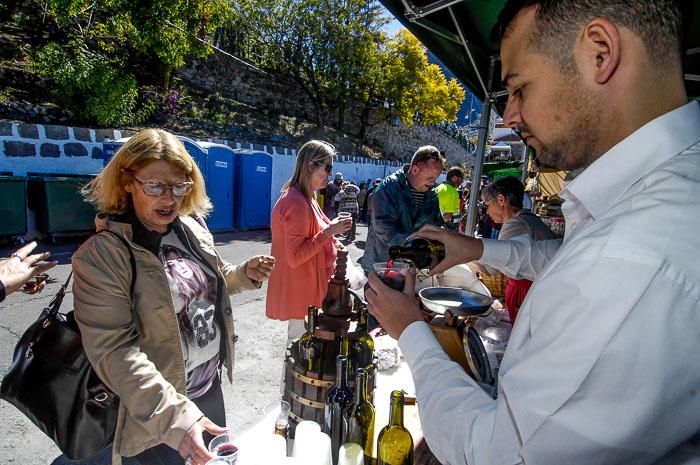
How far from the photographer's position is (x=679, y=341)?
620 millimetres

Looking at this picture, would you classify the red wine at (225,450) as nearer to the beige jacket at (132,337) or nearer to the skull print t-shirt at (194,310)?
the beige jacket at (132,337)

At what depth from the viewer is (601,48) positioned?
0.88 m

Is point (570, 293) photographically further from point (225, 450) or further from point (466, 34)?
point (466, 34)

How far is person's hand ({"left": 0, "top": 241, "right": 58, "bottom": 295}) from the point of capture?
169cm

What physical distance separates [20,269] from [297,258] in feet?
5.58

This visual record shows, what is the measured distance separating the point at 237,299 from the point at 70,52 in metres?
11.1

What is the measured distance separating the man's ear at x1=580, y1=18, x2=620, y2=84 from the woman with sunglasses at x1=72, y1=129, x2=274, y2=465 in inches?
63.6

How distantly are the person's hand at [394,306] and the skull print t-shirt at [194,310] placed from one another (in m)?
0.98

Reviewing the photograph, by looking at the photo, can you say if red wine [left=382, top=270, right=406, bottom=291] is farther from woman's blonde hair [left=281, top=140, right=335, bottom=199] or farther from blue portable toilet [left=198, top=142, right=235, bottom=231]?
blue portable toilet [left=198, top=142, right=235, bottom=231]

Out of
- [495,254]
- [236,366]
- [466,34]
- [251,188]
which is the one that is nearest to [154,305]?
[495,254]

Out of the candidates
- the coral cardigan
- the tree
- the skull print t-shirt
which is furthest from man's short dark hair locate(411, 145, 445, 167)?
the tree

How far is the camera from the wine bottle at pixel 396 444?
1321 mm

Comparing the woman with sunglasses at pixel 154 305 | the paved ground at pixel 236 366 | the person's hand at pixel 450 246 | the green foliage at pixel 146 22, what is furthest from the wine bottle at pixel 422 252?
the green foliage at pixel 146 22

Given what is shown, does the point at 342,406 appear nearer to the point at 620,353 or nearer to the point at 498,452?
the point at 498,452
